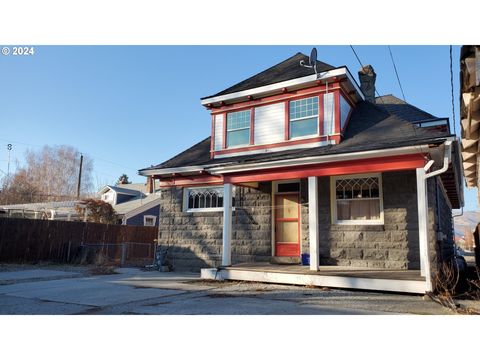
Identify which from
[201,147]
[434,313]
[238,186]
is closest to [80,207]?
[201,147]

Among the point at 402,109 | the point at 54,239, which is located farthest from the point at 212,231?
the point at 54,239

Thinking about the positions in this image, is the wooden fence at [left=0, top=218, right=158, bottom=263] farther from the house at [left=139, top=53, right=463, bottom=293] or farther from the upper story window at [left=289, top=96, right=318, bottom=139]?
the upper story window at [left=289, top=96, right=318, bottom=139]

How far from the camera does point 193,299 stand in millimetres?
7121

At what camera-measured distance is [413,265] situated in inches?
358

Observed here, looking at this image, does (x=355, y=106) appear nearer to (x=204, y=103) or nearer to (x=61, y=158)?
(x=204, y=103)

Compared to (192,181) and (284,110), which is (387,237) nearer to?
(284,110)

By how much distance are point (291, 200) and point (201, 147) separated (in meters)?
4.40

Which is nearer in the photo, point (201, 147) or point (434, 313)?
point (434, 313)

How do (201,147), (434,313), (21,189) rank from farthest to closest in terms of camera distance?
(21,189)
(201,147)
(434,313)

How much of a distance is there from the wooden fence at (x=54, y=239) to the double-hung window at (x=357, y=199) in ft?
34.3

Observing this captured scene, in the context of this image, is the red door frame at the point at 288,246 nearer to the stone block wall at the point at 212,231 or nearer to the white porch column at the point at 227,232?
the stone block wall at the point at 212,231

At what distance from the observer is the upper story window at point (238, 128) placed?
39.4 feet

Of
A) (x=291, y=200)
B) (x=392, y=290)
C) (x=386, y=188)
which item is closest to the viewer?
(x=392, y=290)

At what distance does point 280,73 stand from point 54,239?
12.5 meters
